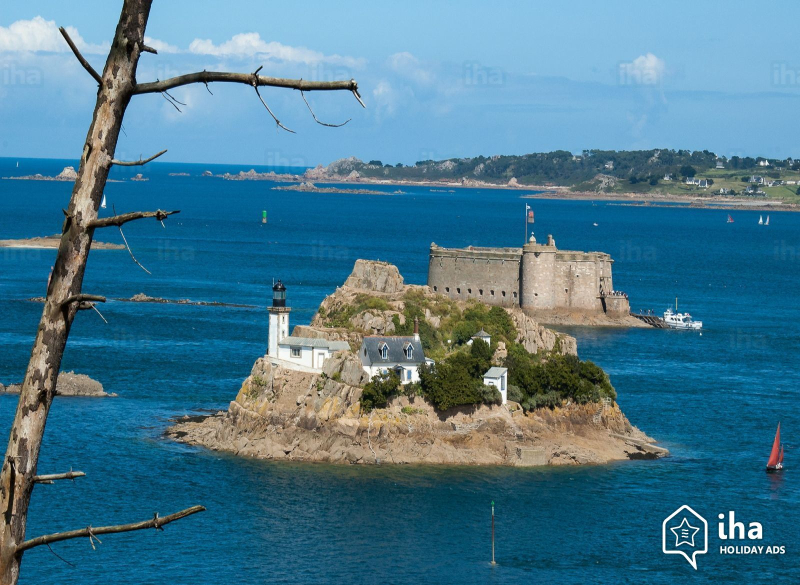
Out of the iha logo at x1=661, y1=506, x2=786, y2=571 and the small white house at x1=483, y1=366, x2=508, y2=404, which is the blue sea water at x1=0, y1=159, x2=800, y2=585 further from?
the small white house at x1=483, y1=366, x2=508, y2=404

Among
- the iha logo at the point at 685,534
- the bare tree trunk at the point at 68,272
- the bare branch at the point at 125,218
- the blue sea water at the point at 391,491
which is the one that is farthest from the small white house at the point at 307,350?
the bare branch at the point at 125,218

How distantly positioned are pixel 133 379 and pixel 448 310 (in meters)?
19.1

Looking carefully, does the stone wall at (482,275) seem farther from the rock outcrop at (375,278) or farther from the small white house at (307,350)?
the small white house at (307,350)

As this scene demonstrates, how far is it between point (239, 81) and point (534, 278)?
298 ft

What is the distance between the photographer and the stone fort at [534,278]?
96.8 metres

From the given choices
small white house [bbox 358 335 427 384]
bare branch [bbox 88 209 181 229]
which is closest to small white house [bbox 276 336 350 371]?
small white house [bbox 358 335 427 384]

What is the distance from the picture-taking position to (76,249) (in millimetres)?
6383

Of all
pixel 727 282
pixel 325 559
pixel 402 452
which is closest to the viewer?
pixel 325 559

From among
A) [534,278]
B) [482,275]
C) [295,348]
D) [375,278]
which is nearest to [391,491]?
[295,348]

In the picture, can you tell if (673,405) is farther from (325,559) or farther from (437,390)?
(325,559)

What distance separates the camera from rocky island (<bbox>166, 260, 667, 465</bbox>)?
52688 mm

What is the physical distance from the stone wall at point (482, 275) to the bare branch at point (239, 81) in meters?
91.0

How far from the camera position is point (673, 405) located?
68188 mm

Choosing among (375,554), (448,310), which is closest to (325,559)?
(375,554)
